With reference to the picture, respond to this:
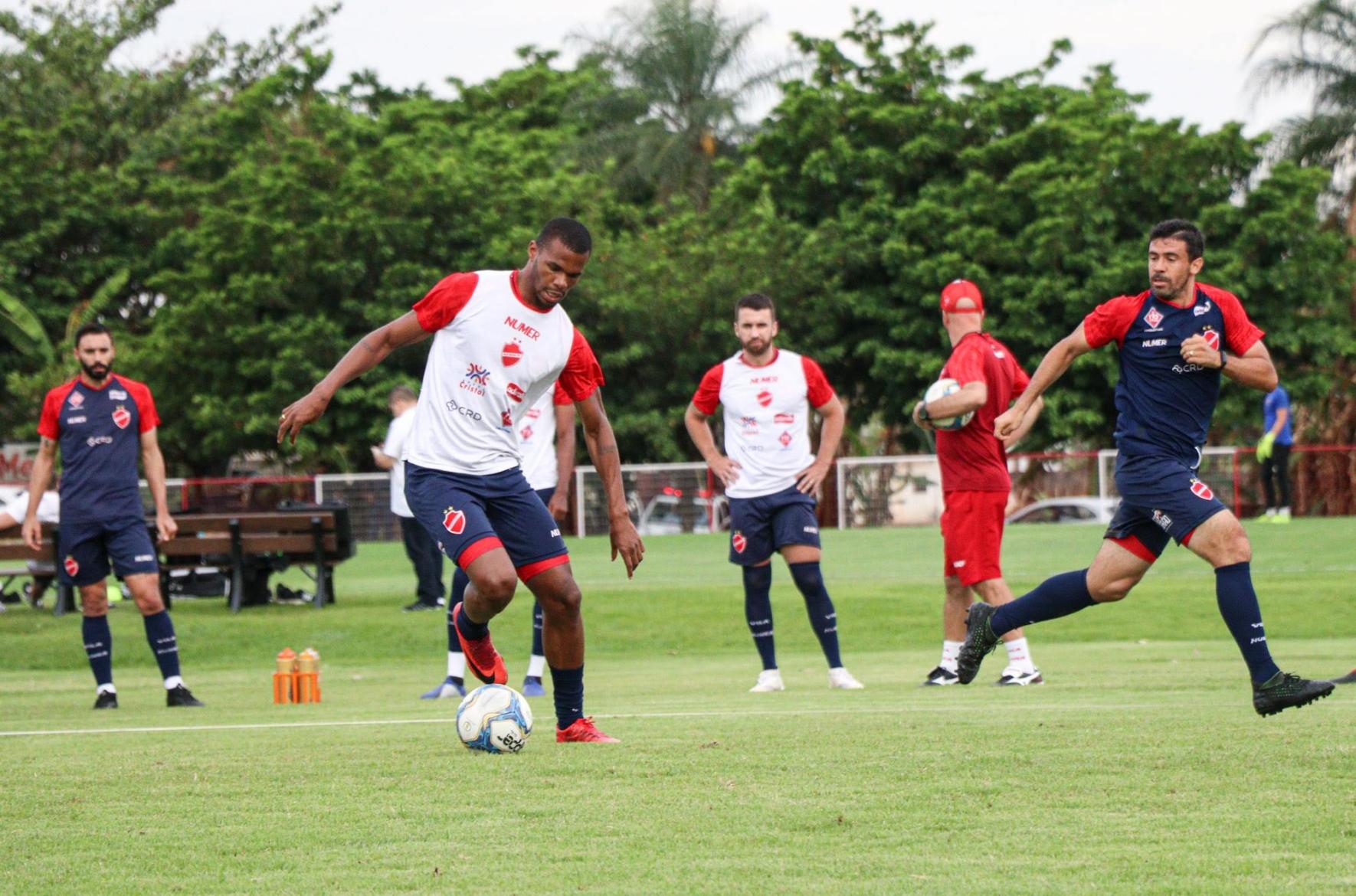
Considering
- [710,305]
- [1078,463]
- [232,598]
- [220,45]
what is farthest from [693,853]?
[220,45]

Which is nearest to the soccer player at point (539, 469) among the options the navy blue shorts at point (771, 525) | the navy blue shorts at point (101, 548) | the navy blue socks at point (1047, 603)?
the navy blue shorts at point (771, 525)

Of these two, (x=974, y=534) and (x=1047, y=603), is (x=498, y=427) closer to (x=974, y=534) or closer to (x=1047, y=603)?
(x=1047, y=603)

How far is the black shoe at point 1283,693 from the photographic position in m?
7.29

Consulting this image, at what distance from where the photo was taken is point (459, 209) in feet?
139

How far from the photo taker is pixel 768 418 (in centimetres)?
1188

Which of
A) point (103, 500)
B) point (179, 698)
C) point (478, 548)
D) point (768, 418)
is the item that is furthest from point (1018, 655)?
point (103, 500)

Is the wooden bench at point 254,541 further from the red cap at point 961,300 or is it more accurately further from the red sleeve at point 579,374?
the red sleeve at point 579,374

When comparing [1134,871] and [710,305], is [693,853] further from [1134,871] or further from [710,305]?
[710,305]

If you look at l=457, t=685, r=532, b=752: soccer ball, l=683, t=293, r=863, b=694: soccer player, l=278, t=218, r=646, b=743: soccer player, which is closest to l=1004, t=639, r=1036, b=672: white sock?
l=683, t=293, r=863, b=694: soccer player

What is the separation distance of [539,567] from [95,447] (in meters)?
5.05

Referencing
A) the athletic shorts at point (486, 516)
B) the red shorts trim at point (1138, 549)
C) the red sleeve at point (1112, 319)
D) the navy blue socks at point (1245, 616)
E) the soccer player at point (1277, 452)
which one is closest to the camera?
the navy blue socks at point (1245, 616)

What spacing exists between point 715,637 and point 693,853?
43.5 ft

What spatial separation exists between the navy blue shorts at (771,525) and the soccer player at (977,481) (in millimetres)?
947

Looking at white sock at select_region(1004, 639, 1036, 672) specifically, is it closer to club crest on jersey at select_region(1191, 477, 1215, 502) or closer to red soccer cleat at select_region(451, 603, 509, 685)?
club crest on jersey at select_region(1191, 477, 1215, 502)
